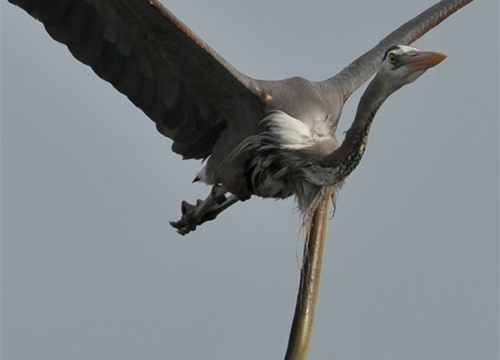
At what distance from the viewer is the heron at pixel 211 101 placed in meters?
14.6

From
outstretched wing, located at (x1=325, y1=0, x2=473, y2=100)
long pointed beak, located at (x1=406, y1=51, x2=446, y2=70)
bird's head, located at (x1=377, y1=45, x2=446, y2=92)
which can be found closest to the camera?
long pointed beak, located at (x1=406, y1=51, x2=446, y2=70)

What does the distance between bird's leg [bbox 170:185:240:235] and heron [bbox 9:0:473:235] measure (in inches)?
1.0

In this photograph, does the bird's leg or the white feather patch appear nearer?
the white feather patch

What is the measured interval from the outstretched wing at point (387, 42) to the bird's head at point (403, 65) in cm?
273

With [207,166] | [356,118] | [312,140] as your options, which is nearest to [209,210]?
[207,166]

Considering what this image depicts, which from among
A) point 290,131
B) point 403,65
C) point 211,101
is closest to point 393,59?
point 403,65

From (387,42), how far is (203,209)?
2226mm

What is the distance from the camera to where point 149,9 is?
14.3 meters

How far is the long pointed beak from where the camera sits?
1264 cm

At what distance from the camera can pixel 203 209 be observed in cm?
1582

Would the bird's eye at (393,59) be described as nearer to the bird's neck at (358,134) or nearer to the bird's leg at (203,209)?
the bird's neck at (358,134)

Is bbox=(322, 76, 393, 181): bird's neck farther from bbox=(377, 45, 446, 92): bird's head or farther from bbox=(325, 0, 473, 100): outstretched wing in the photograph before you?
bbox=(325, 0, 473, 100): outstretched wing

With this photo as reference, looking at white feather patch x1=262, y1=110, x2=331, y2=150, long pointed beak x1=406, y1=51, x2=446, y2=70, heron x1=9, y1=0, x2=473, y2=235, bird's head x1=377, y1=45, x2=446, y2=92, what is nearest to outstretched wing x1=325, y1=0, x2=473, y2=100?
heron x1=9, y1=0, x2=473, y2=235

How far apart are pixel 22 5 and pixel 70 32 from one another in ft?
1.36
